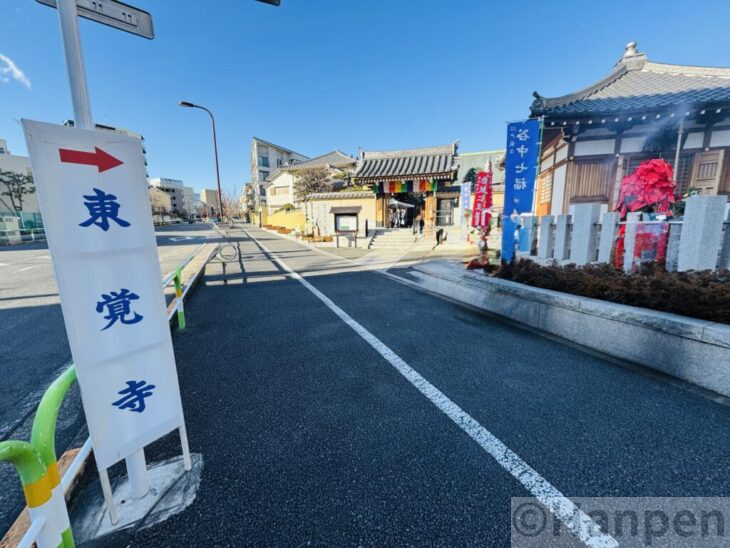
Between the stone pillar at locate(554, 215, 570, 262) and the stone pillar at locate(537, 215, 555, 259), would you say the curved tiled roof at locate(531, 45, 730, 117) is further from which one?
the stone pillar at locate(554, 215, 570, 262)

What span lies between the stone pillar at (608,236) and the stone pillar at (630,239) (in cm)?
16

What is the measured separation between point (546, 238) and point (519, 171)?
61.5 inches

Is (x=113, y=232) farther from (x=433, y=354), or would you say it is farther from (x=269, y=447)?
(x=433, y=354)

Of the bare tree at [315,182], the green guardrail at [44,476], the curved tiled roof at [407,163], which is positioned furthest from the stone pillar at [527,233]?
the bare tree at [315,182]

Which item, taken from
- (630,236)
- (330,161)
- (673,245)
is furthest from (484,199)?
(330,161)

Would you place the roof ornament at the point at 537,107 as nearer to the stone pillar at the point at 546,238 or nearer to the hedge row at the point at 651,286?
the stone pillar at the point at 546,238

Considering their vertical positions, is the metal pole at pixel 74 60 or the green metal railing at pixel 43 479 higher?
the metal pole at pixel 74 60

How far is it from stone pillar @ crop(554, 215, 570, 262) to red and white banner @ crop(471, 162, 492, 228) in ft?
9.53

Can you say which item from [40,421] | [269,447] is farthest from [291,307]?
[40,421]

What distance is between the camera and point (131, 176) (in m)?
1.75

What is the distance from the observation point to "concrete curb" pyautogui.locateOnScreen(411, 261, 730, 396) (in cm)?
296

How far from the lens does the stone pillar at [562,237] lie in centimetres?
597

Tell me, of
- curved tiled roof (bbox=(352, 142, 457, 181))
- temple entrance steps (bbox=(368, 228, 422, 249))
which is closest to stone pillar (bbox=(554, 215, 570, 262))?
temple entrance steps (bbox=(368, 228, 422, 249))

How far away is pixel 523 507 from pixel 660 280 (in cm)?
365
